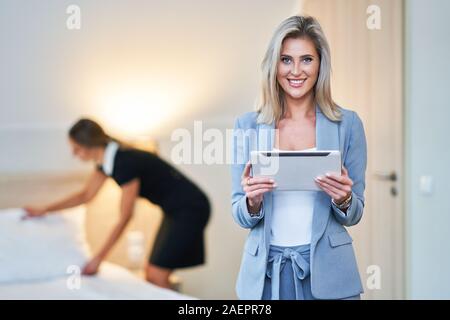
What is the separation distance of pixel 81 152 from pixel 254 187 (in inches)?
38.0

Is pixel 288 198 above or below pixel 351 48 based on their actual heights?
below

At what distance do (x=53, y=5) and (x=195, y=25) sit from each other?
38 cm

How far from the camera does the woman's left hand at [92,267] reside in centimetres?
191

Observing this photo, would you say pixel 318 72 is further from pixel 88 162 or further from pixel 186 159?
pixel 88 162

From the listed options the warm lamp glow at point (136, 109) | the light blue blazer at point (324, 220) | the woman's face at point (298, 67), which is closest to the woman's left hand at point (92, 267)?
the warm lamp glow at point (136, 109)

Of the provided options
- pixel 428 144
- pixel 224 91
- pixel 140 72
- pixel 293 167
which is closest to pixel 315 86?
pixel 293 167

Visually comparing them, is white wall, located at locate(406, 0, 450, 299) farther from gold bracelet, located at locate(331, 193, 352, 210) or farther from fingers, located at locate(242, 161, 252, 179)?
fingers, located at locate(242, 161, 252, 179)

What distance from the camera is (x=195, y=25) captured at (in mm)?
1685

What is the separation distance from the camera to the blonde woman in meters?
1.23

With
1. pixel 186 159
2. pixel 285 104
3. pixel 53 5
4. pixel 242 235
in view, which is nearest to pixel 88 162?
pixel 186 159

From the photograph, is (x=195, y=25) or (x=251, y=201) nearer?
(x=251, y=201)

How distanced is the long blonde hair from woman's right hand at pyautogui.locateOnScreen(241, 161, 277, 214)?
0.44 ft
